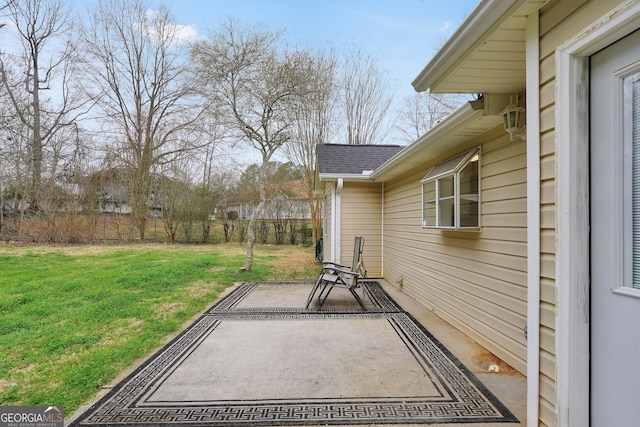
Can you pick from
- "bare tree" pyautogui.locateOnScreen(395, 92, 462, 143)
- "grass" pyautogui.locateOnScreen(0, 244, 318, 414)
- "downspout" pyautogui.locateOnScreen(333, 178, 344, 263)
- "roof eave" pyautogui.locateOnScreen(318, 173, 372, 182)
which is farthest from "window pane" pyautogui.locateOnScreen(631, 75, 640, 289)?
"bare tree" pyautogui.locateOnScreen(395, 92, 462, 143)

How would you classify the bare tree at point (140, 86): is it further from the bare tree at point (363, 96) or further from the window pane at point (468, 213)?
the window pane at point (468, 213)

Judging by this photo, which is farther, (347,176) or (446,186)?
(347,176)

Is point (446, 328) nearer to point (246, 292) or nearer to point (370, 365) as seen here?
point (370, 365)

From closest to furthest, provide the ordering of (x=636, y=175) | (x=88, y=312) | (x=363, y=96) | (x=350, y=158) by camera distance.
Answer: (x=636, y=175), (x=88, y=312), (x=350, y=158), (x=363, y=96)

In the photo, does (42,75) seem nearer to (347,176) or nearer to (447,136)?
(347,176)

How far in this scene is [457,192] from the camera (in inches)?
134

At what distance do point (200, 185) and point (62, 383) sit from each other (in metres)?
11.6

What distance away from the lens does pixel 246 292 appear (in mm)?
5344

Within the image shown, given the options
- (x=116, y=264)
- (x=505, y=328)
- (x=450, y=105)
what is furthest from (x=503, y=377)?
(x=450, y=105)

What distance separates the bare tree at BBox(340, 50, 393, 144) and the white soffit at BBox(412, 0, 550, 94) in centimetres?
1040

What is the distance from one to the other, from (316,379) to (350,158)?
5.65 meters

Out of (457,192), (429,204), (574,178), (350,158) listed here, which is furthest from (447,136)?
(350,158)

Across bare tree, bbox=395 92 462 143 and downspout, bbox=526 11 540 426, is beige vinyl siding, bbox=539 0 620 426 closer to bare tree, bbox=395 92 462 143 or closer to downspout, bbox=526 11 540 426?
downspout, bbox=526 11 540 426

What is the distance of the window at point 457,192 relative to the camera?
323cm
